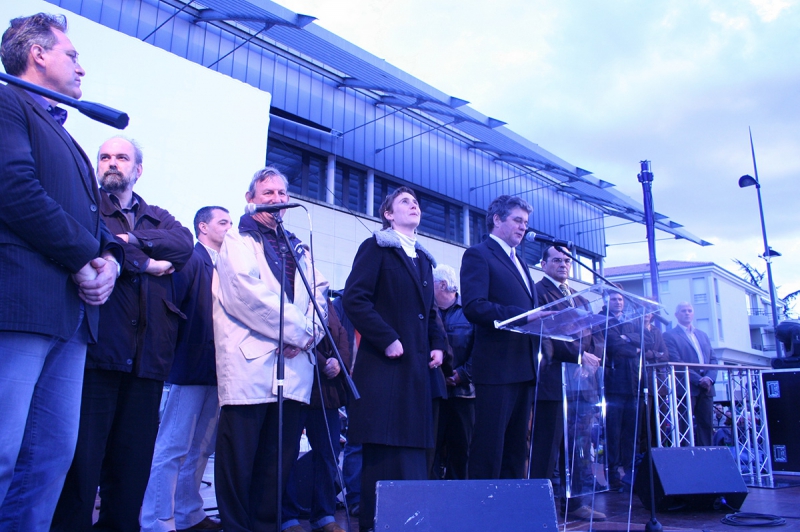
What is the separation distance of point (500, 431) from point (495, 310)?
68 cm

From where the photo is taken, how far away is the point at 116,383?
2.70 metres

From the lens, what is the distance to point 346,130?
12.7 m

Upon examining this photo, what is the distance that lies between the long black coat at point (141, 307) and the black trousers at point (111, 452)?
86 mm

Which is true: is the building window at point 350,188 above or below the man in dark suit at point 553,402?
above

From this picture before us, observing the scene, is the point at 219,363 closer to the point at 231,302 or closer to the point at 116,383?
the point at 231,302

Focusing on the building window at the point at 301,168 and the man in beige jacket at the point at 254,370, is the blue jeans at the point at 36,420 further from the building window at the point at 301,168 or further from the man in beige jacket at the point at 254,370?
the building window at the point at 301,168

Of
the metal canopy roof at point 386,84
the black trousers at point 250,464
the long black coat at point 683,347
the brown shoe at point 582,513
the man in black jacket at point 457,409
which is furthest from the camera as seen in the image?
the metal canopy roof at point 386,84

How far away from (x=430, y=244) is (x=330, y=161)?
282cm

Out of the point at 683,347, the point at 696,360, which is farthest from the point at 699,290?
the point at 683,347

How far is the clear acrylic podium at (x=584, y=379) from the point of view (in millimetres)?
3020

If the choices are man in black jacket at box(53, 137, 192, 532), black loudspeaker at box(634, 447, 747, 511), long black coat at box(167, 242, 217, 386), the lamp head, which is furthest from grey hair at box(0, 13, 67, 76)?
the lamp head

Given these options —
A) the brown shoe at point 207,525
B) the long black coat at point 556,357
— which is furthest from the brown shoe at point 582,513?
the brown shoe at point 207,525

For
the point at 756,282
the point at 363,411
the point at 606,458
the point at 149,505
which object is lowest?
the point at 149,505

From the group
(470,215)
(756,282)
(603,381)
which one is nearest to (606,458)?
(603,381)
